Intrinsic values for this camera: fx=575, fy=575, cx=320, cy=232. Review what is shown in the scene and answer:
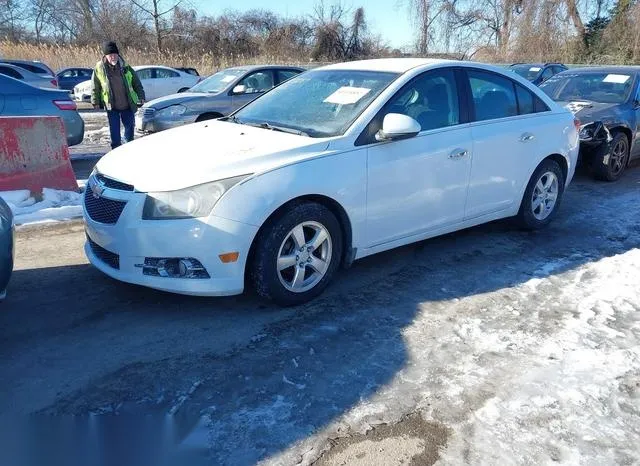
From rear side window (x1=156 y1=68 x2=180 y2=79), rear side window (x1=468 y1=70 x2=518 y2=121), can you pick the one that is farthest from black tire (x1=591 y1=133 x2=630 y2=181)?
rear side window (x1=156 y1=68 x2=180 y2=79)

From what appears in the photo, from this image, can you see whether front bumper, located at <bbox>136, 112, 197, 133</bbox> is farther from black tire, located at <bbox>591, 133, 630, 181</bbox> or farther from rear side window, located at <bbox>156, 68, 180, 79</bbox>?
rear side window, located at <bbox>156, 68, 180, 79</bbox>

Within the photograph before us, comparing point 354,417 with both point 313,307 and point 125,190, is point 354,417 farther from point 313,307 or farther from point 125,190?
point 125,190

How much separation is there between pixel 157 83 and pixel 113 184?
18.6 meters

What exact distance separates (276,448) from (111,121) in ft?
24.3

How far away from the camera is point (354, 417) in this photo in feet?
9.29

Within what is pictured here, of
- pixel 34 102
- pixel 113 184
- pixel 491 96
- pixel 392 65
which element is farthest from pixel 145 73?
pixel 113 184

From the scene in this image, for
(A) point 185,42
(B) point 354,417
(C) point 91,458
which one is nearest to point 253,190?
(B) point 354,417

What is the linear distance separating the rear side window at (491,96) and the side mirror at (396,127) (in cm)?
103

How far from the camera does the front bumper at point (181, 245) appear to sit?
11.5 feet

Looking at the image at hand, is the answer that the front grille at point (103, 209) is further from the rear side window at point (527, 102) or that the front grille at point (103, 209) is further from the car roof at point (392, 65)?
the rear side window at point (527, 102)

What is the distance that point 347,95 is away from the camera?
4.43m

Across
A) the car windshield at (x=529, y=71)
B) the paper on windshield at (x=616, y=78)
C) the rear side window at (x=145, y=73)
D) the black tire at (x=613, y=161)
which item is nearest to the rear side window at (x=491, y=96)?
the black tire at (x=613, y=161)

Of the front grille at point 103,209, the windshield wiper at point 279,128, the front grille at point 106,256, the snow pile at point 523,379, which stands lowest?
the snow pile at point 523,379

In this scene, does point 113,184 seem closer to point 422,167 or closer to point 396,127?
point 396,127
